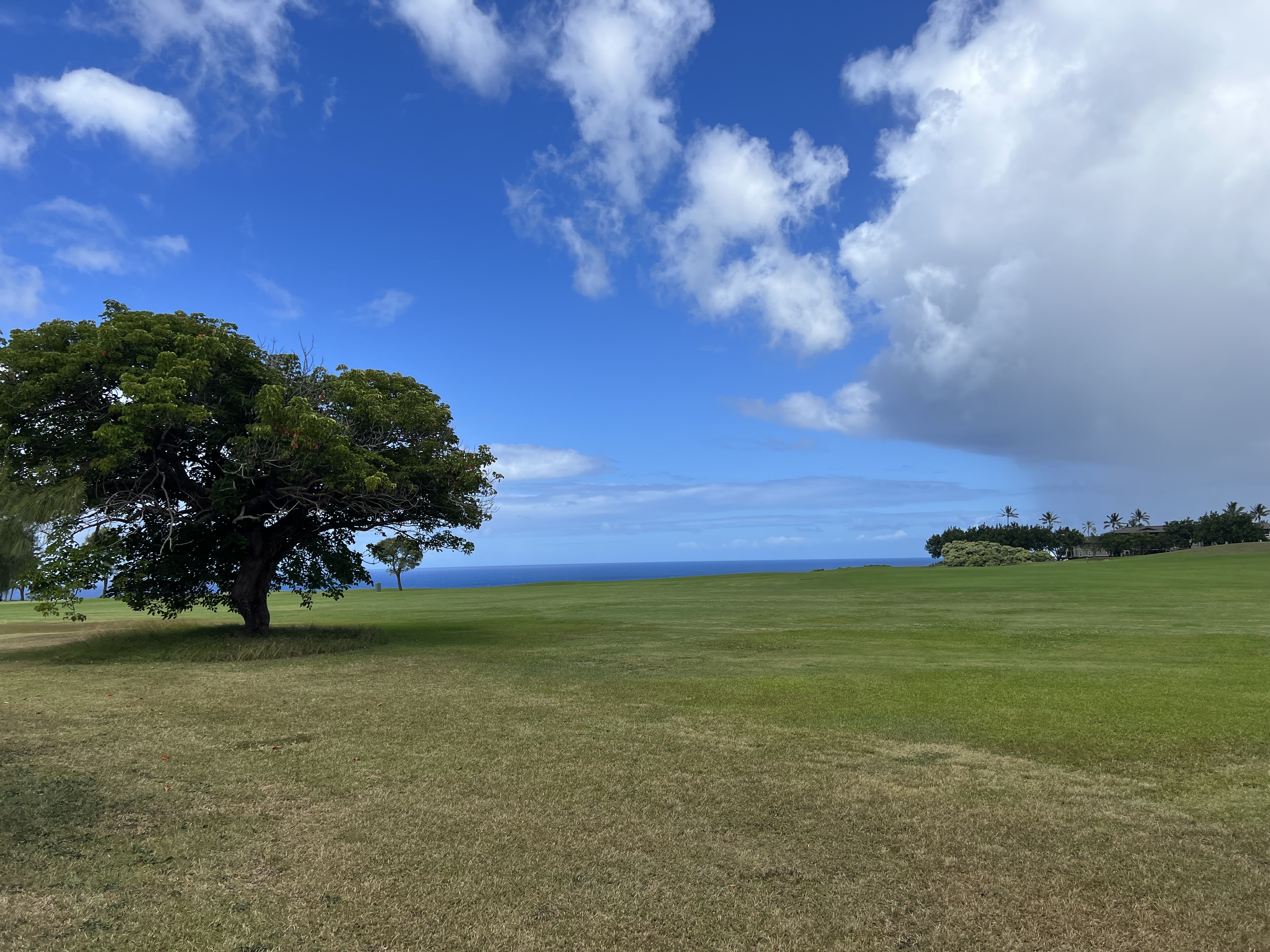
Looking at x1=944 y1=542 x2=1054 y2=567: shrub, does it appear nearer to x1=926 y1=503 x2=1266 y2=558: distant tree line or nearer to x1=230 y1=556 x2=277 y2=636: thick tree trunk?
x1=926 y1=503 x2=1266 y2=558: distant tree line

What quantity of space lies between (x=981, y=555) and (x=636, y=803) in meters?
102

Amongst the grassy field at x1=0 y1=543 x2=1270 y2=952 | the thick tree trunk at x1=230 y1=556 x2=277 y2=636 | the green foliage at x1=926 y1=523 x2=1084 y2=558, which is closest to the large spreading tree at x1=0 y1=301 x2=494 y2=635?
the thick tree trunk at x1=230 y1=556 x2=277 y2=636

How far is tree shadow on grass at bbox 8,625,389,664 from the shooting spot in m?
19.3

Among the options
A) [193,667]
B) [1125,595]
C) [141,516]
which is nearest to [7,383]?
[141,516]

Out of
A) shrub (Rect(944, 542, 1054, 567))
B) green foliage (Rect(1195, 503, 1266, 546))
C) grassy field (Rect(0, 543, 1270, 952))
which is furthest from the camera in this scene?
green foliage (Rect(1195, 503, 1266, 546))

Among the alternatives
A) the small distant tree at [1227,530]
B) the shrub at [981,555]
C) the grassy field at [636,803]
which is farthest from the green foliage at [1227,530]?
the grassy field at [636,803]

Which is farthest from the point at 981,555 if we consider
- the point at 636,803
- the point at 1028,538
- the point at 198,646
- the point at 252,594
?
the point at 636,803

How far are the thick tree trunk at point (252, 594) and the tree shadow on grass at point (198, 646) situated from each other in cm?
50

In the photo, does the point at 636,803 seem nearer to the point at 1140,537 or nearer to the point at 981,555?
the point at 981,555

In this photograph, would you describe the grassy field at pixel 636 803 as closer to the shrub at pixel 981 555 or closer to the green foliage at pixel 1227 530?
the shrub at pixel 981 555

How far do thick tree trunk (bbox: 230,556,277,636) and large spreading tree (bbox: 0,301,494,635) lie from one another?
44mm

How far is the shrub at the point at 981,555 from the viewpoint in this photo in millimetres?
98625

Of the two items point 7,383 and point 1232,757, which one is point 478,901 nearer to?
A: point 1232,757

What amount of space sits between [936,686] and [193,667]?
16.9 m
